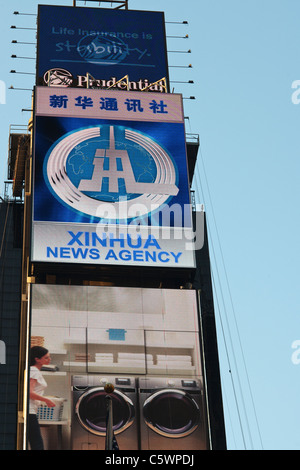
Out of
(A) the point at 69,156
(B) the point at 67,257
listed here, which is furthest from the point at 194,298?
(A) the point at 69,156

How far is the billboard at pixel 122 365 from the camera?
47531mm

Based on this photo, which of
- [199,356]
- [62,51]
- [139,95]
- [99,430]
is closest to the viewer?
→ [99,430]

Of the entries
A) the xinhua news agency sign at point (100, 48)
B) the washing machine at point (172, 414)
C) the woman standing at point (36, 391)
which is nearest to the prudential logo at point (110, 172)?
the xinhua news agency sign at point (100, 48)

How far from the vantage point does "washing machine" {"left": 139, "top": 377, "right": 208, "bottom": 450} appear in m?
47.6

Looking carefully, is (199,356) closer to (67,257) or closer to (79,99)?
(67,257)

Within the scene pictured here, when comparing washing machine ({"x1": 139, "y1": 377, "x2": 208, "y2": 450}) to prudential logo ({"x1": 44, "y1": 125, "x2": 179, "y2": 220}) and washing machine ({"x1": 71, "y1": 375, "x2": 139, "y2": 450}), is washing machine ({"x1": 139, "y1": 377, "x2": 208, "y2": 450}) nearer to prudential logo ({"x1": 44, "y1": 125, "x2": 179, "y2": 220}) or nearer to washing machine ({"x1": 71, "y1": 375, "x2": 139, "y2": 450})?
washing machine ({"x1": 71, "y1": 375, "x2": 139, "y2": 450})

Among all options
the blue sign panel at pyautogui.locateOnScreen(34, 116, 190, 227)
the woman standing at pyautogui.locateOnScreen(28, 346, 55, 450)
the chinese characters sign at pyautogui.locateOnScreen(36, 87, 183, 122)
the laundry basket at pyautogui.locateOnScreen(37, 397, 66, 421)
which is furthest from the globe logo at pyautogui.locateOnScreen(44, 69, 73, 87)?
the laundry basket at pyautogui.locateOnScreen(37, 397, 66, 421)

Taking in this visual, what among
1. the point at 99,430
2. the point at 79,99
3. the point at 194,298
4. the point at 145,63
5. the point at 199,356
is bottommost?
the point at 99,430

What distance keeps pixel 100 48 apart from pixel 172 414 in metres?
29.9

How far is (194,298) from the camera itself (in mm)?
52906

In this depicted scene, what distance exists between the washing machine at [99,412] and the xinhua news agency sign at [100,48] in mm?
22766

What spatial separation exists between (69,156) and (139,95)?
7570 mm

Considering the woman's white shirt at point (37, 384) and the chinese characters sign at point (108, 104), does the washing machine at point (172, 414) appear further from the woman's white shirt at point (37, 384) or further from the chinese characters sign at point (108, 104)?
the chinese characters sign at point (108, 104)

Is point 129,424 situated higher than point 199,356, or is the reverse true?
point 199,356
